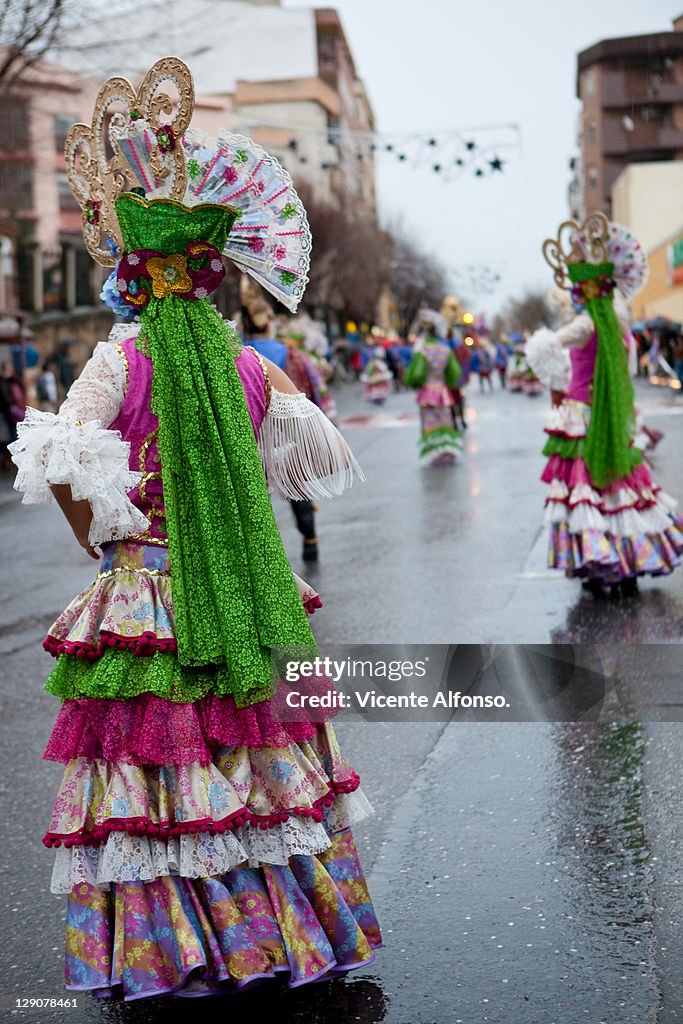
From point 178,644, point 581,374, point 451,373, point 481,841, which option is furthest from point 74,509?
point 451,373

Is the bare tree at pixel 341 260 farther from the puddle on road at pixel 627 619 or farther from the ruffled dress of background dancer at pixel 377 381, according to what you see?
the puddle on road at pixel 627 619

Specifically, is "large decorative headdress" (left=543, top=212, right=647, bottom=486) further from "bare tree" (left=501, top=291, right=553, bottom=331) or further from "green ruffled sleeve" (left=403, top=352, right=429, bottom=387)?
"bare tree" (left=501, top=291, right=553, bottom=331)

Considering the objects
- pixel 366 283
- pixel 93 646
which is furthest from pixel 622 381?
pixel 366 283

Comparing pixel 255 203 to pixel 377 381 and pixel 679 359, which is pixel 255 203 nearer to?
pixel 679 359

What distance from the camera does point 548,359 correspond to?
25.1 feet

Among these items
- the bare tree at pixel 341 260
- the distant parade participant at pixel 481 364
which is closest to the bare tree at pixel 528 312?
the bare tree at pixel 341 260

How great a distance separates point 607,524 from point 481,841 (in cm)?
365

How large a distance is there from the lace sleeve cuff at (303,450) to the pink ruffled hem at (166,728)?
593 millimetres

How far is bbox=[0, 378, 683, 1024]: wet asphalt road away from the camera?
3.28 meters

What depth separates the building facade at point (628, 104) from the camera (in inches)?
766

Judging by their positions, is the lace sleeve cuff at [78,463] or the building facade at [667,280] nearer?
the lace sleeve cuff at [78,463]

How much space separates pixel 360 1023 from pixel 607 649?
3752mm

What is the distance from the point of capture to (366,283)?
2635 inches

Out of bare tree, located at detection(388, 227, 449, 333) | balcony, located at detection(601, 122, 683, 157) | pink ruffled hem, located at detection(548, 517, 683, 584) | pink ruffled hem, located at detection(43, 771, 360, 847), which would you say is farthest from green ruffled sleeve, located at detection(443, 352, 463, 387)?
bare tree, located at detection(388, 227, 449, 333)
